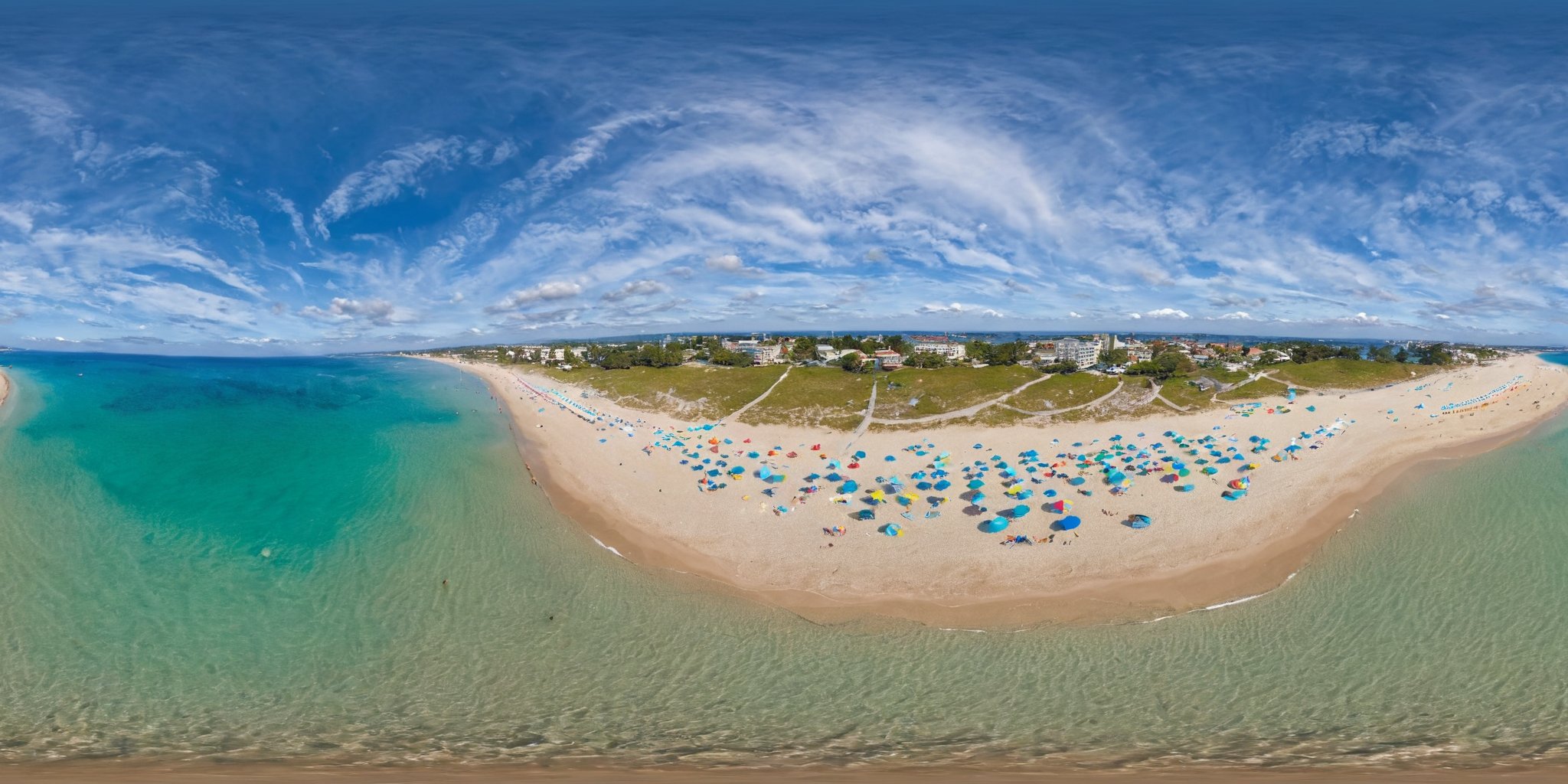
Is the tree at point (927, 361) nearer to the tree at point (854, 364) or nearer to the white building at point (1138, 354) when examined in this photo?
the tree at point (854, 364)

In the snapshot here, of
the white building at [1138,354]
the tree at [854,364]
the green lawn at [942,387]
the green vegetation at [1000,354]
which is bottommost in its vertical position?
the green lawn at [942,387]

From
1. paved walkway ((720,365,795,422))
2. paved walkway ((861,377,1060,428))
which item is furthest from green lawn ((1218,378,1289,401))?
paved walkway ((720,365,795,422))

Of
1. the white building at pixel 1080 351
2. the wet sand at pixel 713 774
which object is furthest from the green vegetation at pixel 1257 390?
the wet sand at pixel 713 774

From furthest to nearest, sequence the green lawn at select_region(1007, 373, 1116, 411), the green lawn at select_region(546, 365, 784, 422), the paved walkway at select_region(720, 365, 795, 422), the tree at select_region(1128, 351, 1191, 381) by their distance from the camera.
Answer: the tree at select_region(1128, 351, 1191, 381)
the green lawn at select_region(546, 365, 784, 422)
the green lawn at select_region(1007, 373, 1116, 411)
the paved walkway at select_region(720, 365, 795, 422)

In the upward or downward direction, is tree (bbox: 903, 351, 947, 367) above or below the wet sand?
above

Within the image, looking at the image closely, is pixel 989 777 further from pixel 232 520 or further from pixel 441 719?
pixel 232 520

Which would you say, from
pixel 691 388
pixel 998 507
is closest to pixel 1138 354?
pixel 691 388

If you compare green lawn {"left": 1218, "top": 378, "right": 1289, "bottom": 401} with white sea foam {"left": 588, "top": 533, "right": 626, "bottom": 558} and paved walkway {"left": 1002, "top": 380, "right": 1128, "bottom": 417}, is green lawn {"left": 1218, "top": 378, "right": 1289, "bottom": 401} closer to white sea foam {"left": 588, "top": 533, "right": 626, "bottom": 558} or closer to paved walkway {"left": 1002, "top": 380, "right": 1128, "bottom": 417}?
paved walkway {"left": 1002, "top": 380, "right": 1128, "bottom": 417}
